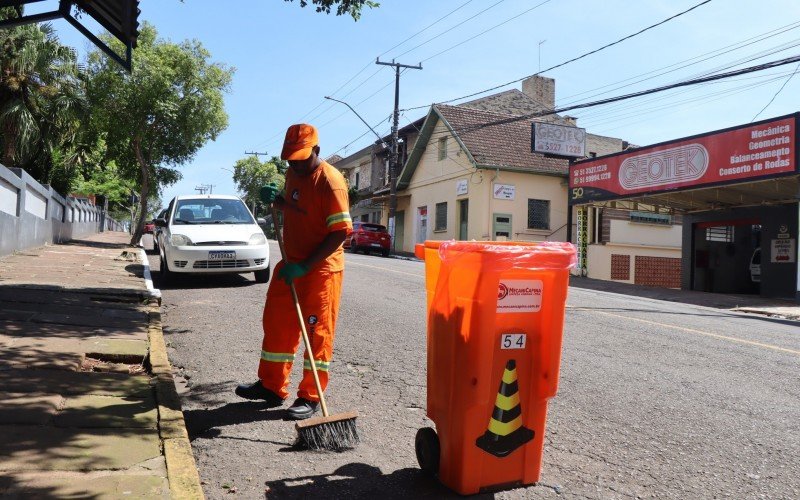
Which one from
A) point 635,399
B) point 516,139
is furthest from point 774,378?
point 516,139

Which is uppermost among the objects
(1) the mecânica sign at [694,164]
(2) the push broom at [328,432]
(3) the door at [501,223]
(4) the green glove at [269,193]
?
(1) the mecânica sign at [694,164]

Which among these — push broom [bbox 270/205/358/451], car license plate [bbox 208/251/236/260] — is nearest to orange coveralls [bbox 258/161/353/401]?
push broom [bbox 270/205/358/451]

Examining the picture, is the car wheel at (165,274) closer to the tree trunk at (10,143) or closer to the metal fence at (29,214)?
the metal fence at (29,214)

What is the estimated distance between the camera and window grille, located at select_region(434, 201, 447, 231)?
30.0m

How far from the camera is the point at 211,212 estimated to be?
10836mm

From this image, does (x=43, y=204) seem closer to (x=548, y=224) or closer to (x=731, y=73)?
(x=731, y=73)

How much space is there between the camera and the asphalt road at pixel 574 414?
3.09 metres

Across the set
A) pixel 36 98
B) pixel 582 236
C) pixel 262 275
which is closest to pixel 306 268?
pixel 262 275

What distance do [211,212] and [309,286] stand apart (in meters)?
7.57

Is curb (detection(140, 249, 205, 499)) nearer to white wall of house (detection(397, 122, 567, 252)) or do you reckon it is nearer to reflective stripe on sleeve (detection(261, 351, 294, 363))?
reflective stripe on sleeve (detection(261, 351, 294, 363))

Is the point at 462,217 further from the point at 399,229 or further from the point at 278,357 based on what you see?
the point at 278,357

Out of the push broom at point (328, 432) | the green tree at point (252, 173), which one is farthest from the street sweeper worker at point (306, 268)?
the green tree at point (252, 173)

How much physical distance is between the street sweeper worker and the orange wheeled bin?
39.9 inches

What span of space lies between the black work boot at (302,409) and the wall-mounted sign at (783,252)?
1615 centimetres
